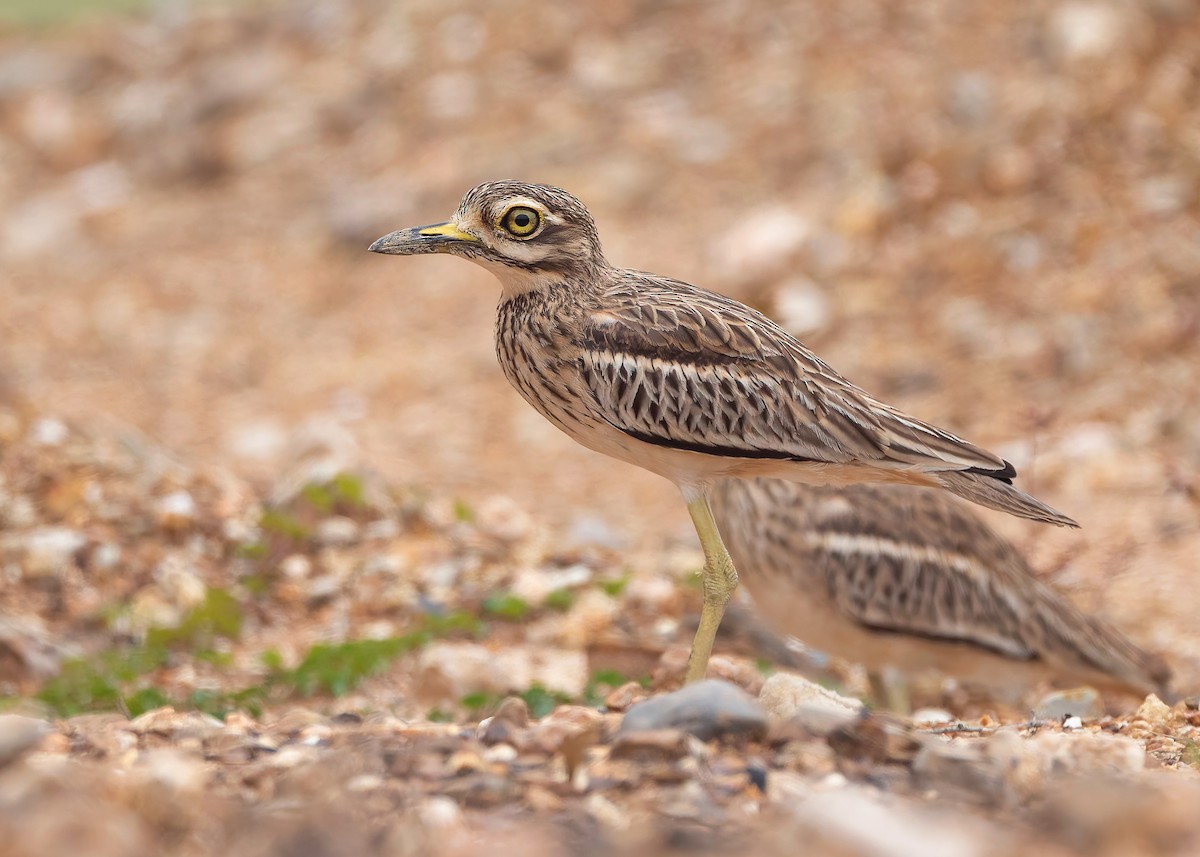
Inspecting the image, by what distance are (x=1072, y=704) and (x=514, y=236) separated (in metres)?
2.64

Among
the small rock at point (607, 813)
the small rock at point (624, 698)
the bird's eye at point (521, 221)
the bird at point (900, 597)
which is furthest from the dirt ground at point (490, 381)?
→ the bird's eye at point (521, 221)

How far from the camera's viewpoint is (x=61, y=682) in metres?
5.58

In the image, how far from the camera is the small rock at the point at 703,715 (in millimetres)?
A: 3322

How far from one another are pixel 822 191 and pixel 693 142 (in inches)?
48.7

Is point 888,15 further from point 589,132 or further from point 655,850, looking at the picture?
point 655,850

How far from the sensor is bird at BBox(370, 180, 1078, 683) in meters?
4.50

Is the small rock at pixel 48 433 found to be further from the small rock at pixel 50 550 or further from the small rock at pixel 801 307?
the small rock at pixel 801 307

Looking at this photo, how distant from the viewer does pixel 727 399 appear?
14.9ft

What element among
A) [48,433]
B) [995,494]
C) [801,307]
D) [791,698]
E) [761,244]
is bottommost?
[791,698]

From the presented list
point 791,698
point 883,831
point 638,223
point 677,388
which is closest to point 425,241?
point 677,388

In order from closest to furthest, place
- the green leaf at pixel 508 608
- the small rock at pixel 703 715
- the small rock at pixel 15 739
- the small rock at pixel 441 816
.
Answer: the small rock at pixel 441 816 < the small rock at pixel 15 739 < the small rock at pixel 703 715 < the green leaf at pixel 508 608

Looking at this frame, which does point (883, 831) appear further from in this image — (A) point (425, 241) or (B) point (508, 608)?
(B) point (508, 608)

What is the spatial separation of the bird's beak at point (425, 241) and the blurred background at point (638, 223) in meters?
2.99

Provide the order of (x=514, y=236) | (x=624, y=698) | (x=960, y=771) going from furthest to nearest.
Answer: (x=514, y=236)
(x=624, y=698)
(x=960, y=771)
